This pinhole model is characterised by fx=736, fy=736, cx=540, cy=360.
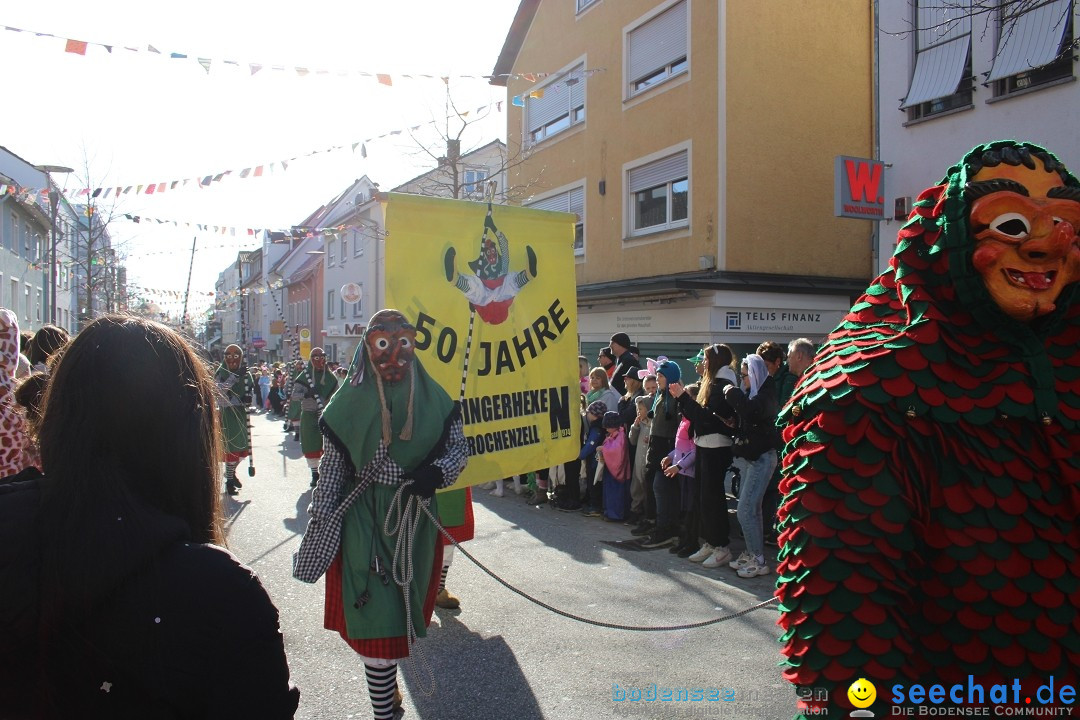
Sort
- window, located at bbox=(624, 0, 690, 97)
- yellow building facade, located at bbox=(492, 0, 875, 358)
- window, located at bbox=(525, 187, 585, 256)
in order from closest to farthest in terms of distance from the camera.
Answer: yellow building facade, located at bbox=(492, 0, 875, 358), window, located at bbox=(624, 0, 690, 97), window, located at bbox=(525, 187, 585, 256)

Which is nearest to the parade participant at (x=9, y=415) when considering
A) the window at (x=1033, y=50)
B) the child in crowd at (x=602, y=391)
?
the child in crowd at (x=602, y=391)

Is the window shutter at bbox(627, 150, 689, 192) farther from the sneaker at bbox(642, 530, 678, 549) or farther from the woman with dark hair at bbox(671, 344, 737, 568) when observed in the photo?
the sneaker at bbox(642, 530, 678, 549)

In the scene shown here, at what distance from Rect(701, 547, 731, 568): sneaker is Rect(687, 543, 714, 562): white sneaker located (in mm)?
80

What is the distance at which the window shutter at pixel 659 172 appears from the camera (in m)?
14.6

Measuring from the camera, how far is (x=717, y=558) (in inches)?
252

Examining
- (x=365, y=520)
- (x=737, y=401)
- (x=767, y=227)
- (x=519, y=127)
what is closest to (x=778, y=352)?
(x=737, y=401)

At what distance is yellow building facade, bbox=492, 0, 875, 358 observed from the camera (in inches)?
538

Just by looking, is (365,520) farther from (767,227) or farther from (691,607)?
(767,227)

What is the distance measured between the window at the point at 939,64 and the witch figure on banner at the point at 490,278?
7539mm

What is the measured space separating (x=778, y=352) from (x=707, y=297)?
734 cm

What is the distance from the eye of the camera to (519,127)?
65.9ft

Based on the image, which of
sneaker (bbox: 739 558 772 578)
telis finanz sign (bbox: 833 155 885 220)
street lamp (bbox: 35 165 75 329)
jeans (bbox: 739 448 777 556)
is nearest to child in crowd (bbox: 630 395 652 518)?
jeans (bbox: 739 448 777 556)

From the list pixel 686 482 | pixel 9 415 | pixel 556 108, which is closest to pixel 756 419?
pixel 686 482

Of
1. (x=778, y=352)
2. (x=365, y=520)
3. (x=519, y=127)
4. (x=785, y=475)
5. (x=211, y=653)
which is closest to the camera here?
(x=211, y=653)
